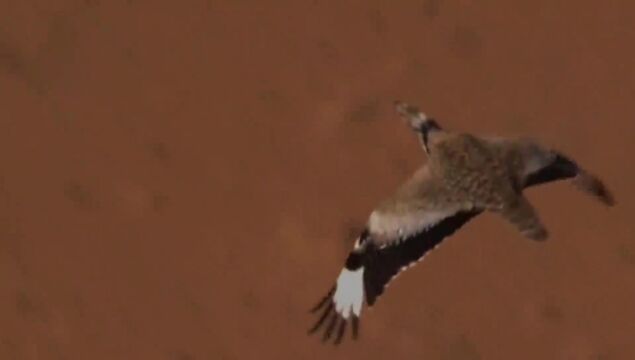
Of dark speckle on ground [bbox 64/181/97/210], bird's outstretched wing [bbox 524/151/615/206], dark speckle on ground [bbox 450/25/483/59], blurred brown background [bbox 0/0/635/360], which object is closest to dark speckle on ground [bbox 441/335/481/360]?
blurred brown background [bbox 0/0/635/360]

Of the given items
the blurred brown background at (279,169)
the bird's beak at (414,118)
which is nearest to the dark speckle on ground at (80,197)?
the blurred brown background at (279,169)

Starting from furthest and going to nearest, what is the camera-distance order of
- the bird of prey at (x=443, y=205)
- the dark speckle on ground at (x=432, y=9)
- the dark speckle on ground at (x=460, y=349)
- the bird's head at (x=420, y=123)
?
the dark speckle on ground at (x=432, y=9)
the dark speckle on ground at (x=460, y=349)
the bird's head at (x=420, y=123)
the bird of prey at (x=443, y=205)

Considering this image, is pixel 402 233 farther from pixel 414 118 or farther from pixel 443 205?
pixel 414 118

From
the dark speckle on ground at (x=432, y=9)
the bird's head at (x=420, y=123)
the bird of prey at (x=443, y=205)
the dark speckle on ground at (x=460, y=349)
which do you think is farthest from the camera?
the dark speckle on ground at (x=432, y=9)

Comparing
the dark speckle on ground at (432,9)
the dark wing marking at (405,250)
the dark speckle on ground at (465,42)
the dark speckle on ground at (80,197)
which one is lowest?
the dark wing marking at (405,250)

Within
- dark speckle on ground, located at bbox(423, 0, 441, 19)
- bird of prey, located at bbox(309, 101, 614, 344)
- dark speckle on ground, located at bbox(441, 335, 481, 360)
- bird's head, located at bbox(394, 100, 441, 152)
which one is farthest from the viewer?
dark speckle on ground, located at bbox(423, 0, 441, 19)

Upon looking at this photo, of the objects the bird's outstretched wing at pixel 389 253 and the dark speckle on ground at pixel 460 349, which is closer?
the bird's outstretched wing at pixel 389 253

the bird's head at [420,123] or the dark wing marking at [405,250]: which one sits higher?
the bird's head at [420,123]

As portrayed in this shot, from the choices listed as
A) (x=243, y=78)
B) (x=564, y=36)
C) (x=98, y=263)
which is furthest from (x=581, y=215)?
(x=98, y=263)

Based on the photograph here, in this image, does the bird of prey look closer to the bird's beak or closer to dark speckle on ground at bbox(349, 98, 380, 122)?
the bird's beak

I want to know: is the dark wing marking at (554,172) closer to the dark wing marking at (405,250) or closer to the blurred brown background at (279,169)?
the dark wing marking at (405,250)
